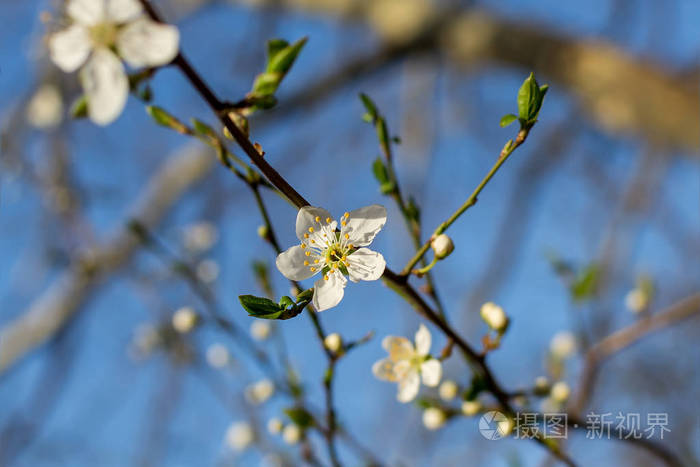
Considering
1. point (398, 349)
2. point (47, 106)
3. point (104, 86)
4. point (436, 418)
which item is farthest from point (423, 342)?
point (47, 106)

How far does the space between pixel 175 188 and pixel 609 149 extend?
2862 millimetres

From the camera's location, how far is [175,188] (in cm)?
307

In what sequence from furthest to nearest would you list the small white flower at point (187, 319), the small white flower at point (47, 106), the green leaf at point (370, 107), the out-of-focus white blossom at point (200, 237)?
1. the small white flower at point (47, 106)
2. the out-of-focus white blossom at point (200, 237)
3. the small white flower at point (187, 319)
4. the green leaf at point (370, 107)

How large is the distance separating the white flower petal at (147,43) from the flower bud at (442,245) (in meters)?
0.30

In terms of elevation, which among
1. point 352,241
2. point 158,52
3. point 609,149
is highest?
point 158,52

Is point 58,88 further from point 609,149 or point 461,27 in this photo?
point 609,149

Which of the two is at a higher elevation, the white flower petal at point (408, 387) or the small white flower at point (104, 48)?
the small white flower at point (104, 48)

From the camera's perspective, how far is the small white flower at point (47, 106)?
2.38 m

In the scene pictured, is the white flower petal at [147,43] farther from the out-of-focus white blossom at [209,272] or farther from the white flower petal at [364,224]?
the out-of-focus white blossom at [209,272]

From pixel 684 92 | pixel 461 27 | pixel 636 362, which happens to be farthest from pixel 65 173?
pixel 636 362

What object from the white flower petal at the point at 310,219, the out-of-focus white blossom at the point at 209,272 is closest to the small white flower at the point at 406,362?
the white flower petal at the point at 310,219

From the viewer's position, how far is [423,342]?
722 mm

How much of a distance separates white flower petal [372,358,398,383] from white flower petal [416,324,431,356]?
0.04m

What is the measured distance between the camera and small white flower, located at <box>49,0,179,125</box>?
1.53ft
